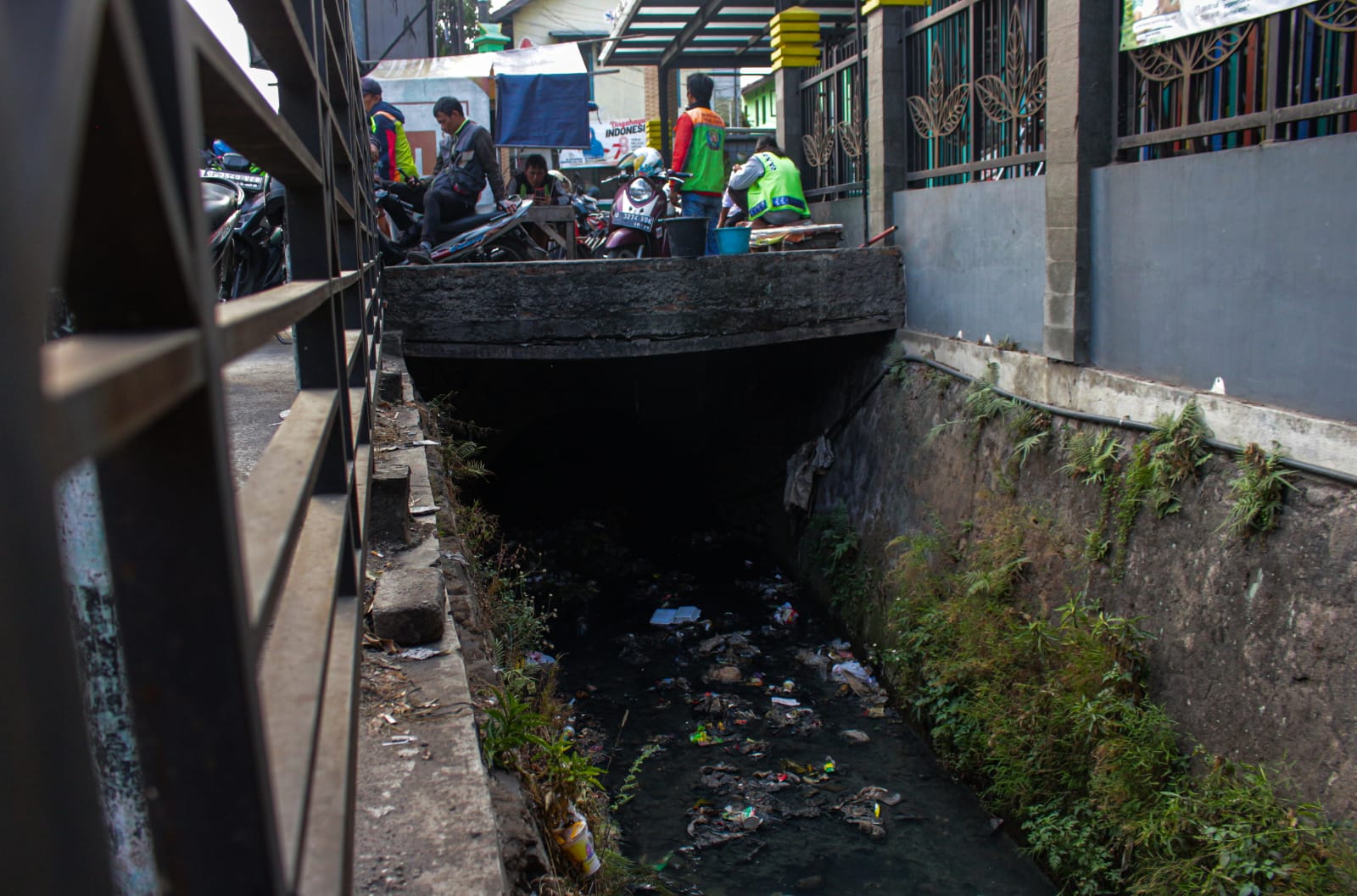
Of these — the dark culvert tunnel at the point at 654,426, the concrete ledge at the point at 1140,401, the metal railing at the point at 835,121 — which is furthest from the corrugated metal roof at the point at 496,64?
the concrete ledge at the point at 1140,401

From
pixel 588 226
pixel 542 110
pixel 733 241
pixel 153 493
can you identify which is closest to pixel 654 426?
pixel 588 226

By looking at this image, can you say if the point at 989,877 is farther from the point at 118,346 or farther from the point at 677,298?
the point at 118,346

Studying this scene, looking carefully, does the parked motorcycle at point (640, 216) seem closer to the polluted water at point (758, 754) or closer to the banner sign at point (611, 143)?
the polluted water at point (758, 754)

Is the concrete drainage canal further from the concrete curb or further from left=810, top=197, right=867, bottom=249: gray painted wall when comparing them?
left=810, top=197, right=867, bottom=249: gray painted wall

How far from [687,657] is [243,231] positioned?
13.3 ft

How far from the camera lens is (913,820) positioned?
5.43 m

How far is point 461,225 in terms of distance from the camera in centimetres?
869

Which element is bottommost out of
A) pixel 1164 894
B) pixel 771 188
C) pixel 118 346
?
pixel 1164 894

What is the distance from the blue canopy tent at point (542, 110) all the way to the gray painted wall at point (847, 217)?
3.75m

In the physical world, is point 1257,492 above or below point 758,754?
above

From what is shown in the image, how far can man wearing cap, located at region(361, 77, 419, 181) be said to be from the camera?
937 cm

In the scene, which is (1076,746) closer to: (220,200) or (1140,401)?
(1140,401)

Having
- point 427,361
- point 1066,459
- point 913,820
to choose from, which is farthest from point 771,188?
point 913,820

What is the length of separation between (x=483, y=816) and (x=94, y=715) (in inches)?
43.8
